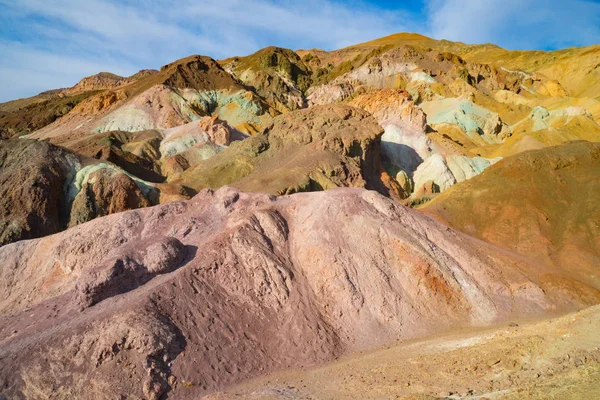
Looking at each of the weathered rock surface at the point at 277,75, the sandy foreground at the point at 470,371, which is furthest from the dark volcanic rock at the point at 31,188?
the weathered rock surface at the point at 277,75

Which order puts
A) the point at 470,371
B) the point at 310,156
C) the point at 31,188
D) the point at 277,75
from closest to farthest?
the point at 470,371
the point at 31,188
the point at 310,156
the point at 277,75

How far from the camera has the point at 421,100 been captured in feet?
254

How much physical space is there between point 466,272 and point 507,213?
10482mm

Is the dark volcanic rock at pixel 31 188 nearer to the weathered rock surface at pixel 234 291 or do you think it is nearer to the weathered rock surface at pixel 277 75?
the weathered rock surface at pixel 234 291

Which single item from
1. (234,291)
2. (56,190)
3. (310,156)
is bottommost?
(234,291)

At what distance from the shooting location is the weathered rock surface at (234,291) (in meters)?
11.3

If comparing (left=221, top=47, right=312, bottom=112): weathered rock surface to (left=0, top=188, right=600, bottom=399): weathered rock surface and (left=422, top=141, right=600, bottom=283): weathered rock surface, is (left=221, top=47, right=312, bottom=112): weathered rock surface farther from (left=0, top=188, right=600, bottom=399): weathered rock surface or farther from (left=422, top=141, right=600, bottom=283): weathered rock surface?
(left=0, top=188, right=600, bottom=399): weathered rock surface

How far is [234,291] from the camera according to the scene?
14.5 meters

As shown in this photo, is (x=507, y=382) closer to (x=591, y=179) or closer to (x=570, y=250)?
(x=570, y=250)

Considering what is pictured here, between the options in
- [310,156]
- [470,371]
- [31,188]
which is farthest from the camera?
[310,156]

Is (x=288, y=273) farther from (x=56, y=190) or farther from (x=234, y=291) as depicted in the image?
(x=56, y=190)

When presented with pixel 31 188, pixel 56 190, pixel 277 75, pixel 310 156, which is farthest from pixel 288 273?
pixel 277 75

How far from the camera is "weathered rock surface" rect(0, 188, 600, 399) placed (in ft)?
37.2

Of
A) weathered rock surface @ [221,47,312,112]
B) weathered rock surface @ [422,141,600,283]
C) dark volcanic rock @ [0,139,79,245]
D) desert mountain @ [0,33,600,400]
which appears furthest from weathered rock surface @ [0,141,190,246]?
weathered rock surface @ [221,47,312,112]
